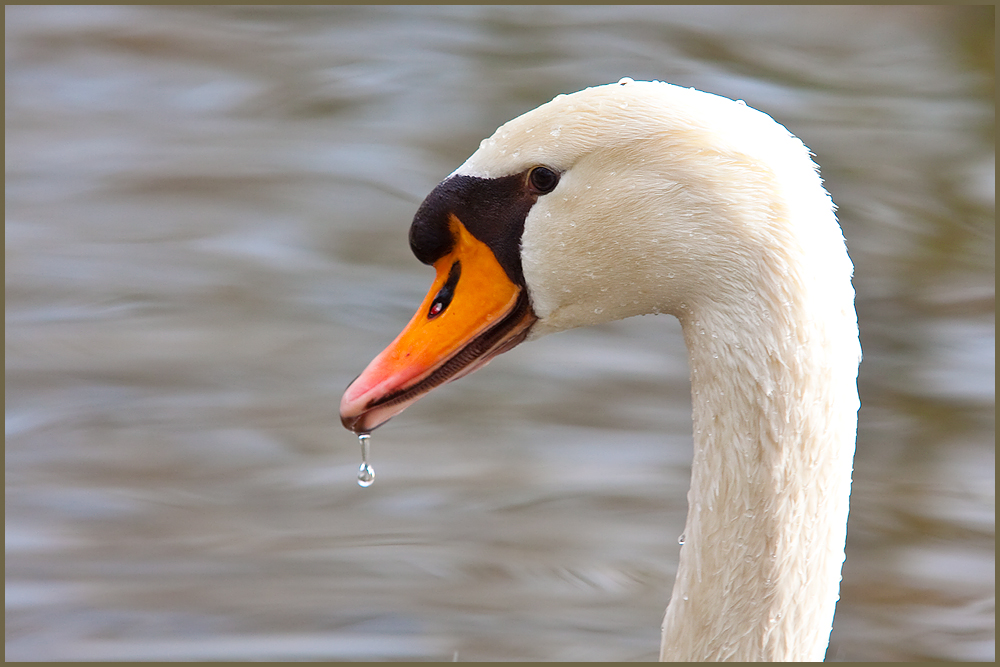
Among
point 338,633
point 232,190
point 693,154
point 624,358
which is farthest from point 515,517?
point 232,190

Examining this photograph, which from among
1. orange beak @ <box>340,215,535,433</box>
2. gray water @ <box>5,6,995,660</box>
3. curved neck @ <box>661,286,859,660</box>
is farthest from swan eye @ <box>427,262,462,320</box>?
gray water @ <box>5,6,995,660</box>

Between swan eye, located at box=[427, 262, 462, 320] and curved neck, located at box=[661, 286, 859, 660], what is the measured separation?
47cm

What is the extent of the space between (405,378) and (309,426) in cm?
246

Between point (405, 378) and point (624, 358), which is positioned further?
point (624, 358)

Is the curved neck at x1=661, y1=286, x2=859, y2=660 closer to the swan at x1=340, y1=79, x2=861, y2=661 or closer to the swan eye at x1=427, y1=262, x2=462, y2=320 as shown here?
the swan at x1=340, y1=79, x2=861, y2=661

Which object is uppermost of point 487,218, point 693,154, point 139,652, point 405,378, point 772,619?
point 693,154

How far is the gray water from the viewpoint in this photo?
4074mm

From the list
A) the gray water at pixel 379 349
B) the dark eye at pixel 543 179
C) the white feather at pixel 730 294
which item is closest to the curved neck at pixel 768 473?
the white feather at pixel 730 294

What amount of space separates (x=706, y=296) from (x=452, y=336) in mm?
528

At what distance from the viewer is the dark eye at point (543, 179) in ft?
7.93

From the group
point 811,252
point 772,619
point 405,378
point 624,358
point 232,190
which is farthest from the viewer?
point 232,190

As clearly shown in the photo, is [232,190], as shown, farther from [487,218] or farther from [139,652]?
[487,218]

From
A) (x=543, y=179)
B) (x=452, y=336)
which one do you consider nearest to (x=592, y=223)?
(x=543, y=179)

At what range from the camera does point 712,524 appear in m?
2.41
